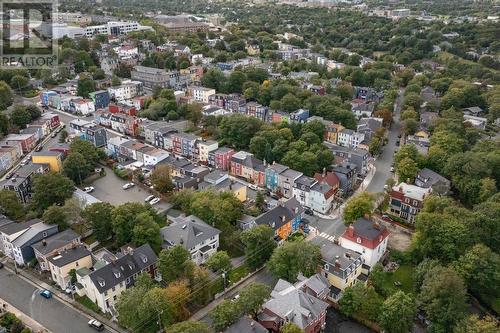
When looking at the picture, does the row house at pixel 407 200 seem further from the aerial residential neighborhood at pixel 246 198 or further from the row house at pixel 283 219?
the row house at pixel 283 219

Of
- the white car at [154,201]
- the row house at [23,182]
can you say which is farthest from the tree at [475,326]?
the row house at [23,182]

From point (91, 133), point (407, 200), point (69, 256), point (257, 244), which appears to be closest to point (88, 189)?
point (91, 133)

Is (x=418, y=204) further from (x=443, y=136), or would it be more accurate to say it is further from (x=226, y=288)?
(x=226, y=288)

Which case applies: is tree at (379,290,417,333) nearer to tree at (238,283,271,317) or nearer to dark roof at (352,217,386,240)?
dark roof at (352,217,386,240)

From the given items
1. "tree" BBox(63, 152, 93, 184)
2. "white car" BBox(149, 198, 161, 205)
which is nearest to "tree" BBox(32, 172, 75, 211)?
"tree" BBox(63, 152, 93, 184)

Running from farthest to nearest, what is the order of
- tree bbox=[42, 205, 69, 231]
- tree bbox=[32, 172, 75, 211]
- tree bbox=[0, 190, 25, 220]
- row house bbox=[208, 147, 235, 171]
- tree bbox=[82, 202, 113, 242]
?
row house bbox=[208, 147, 235, 171] < tree bbox=[32, 172, 75, 211] < tree bbox=[0, 190, 25, 220] < tree bbox=[82, 202, 113, 242] < tree bbox=[42, 205, 69, 231]

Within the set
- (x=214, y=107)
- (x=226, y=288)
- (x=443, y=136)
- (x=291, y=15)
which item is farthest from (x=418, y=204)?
(x=291, y=15)

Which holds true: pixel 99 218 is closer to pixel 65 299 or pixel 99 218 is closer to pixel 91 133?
pixel 65 299

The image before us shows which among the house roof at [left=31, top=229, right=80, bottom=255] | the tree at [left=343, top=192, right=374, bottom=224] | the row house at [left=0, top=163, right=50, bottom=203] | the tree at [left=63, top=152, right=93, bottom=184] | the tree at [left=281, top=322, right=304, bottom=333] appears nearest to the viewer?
the tree at [left=281, top=322, right=304, bottom=333]
